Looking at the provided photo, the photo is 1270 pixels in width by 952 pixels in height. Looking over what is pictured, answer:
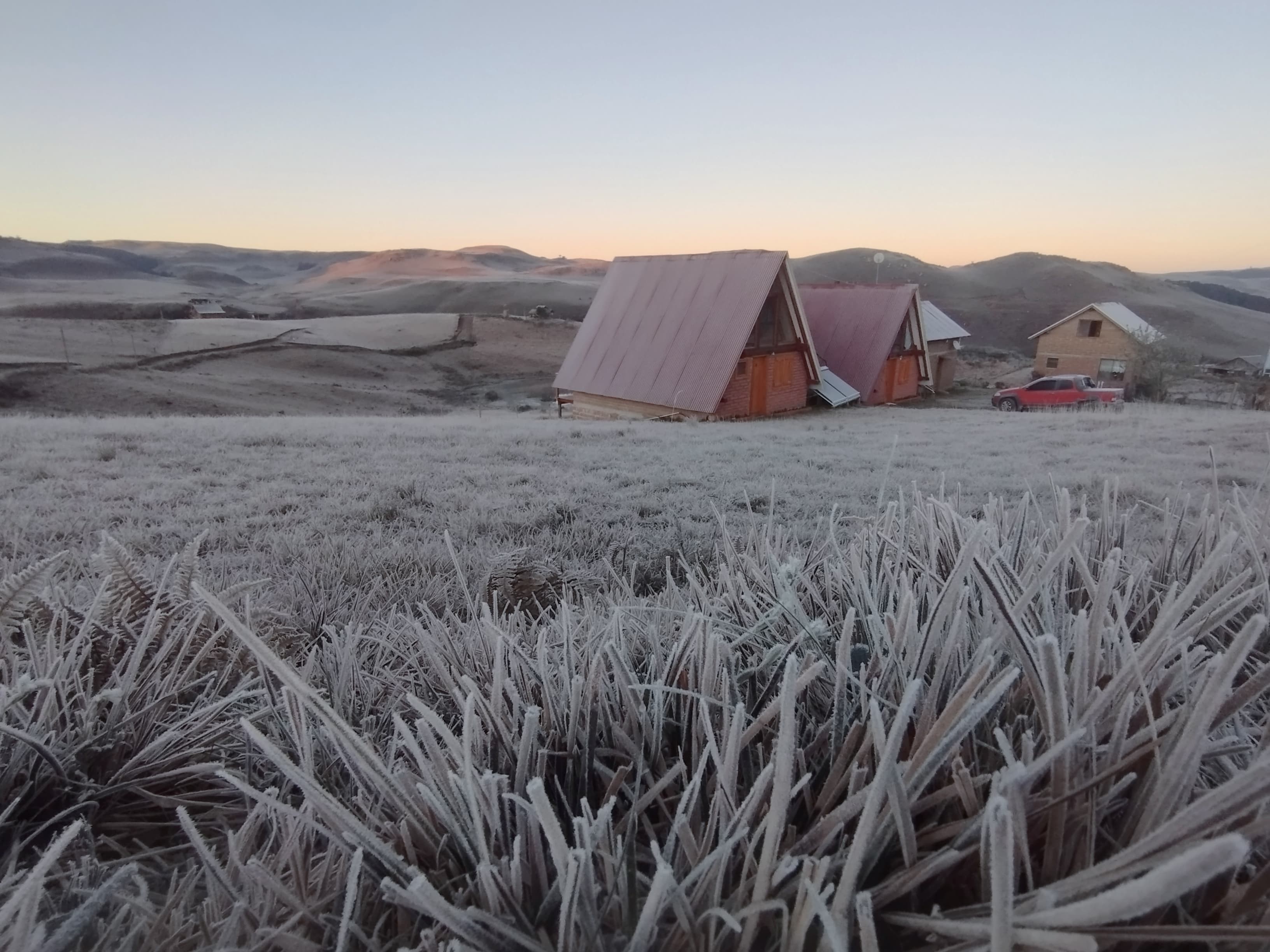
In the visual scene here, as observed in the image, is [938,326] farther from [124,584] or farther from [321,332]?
[321,332]

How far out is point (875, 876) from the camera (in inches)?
28.2

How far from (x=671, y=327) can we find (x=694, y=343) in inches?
43.3

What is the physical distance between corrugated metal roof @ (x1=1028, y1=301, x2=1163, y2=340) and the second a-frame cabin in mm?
18030

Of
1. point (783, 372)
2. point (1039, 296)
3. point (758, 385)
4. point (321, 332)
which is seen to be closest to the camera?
point (758, 385)

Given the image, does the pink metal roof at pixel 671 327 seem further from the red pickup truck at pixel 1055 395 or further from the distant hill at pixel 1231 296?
the distant hill at pixel 1231 296

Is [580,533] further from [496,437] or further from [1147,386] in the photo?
[1147,386]

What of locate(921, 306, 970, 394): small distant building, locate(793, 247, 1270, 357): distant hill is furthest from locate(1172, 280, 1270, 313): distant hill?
locate(921, 306, 970, 394): small distant building

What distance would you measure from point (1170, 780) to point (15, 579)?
1.75m

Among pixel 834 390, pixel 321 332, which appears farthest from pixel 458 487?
pixel 321 332

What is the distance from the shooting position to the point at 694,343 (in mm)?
17250

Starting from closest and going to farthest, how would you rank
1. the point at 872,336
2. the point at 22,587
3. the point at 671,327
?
the point at 22,587 → the point at 671,327 → the point at 872,336

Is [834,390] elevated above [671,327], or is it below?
below

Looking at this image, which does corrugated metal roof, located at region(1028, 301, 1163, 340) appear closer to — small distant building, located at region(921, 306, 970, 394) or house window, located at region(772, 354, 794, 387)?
small distant building, located at region(921, 306, 970, 394)

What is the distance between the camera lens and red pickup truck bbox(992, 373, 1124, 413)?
20609 mm
